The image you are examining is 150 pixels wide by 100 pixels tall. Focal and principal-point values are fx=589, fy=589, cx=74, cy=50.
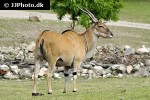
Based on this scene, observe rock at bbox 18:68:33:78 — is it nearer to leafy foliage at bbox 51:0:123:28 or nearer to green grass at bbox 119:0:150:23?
leafy foliage at bbox 51:0:123:28

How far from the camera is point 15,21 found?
33406mm

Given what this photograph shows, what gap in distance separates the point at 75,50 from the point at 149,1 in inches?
1989

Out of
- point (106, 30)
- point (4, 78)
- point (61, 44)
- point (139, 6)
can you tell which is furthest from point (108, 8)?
point (139, 6)

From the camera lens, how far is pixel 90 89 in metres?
15.0

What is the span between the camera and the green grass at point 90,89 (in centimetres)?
1183

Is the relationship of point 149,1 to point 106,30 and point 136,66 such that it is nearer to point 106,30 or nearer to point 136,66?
point 136,66

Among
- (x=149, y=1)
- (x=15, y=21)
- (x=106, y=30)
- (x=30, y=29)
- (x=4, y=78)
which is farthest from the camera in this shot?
(x=149, y=1)

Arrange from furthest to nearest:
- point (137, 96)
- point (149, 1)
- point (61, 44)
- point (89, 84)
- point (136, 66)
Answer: point (149, 1) → point (136, 66) → point (89, 84) → point (61, 44) → point (137, 96)

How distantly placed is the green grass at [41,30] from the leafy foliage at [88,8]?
11.9 ft

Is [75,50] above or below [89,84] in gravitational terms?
above

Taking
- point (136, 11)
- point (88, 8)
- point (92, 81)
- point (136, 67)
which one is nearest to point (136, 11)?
point (136, 11)

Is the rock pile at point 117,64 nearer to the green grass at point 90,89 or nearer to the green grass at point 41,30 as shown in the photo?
the green grass at point 90,89

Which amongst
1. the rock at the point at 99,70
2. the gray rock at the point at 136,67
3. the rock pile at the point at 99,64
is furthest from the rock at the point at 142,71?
the rock at the point at 99,70

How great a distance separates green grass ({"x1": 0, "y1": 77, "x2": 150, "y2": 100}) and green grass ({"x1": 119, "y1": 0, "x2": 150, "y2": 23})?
82.3ft
